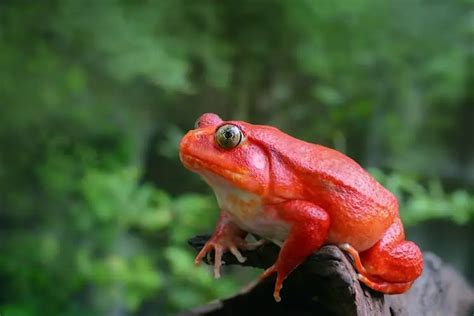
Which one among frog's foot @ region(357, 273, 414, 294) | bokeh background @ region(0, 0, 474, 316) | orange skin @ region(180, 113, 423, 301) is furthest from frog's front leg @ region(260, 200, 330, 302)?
bokeh background @ region(0, 0, 474, 316)

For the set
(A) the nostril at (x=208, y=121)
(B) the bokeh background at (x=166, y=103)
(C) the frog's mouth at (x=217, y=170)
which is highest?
(A) the nostril at (x=208, y=121)

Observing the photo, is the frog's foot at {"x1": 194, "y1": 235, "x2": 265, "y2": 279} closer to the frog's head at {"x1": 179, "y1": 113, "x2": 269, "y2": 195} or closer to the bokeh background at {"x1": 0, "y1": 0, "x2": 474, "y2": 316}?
the frog's head at {"x1": 179, "y1": 113, "x2": 269, "y2": 195}

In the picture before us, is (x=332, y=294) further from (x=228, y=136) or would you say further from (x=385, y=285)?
(x=228, y=136)

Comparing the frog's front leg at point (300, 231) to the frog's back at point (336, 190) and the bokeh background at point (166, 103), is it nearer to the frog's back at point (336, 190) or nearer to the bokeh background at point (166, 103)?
the frog's back at point (336, 190)

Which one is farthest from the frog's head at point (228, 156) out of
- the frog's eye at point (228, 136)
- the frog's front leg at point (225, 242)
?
the frog's front leg at point (225, 242)

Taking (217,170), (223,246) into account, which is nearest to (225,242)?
(223,246)

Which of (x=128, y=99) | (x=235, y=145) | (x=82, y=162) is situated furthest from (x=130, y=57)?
(x=235, y=145)
